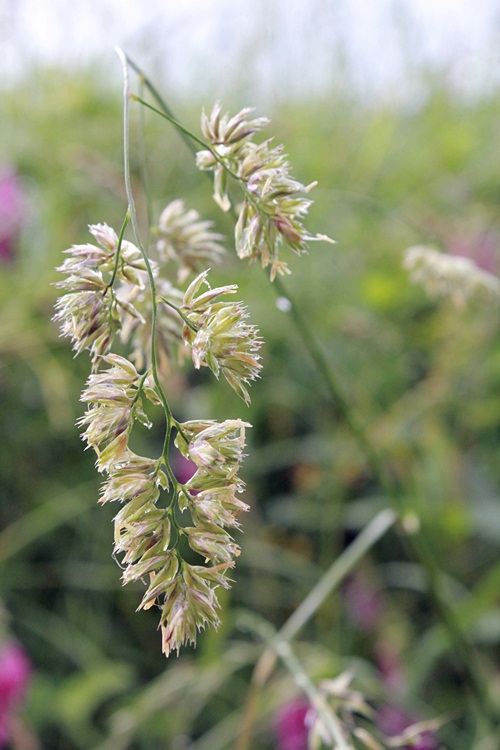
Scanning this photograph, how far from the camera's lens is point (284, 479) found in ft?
6.09

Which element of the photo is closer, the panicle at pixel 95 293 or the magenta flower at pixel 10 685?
the panicle at pixel 95 293

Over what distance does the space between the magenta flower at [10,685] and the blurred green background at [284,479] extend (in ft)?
0.28

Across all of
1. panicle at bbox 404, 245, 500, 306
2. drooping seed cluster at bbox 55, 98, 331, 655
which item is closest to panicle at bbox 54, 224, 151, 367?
drooping seed cluster at bbox 55, 98, 331, 655

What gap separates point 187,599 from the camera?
0.50 metres

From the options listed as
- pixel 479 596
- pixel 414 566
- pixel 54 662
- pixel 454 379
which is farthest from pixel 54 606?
pixel 454 379

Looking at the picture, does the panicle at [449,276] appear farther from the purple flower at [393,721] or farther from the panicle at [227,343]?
the purple flower at [393,721]

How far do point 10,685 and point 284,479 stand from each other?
2.52ft

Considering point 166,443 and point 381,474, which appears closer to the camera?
point 166,443

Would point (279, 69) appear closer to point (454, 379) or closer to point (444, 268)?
point (454, 379)

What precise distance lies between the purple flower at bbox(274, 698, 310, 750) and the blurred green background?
0.02m

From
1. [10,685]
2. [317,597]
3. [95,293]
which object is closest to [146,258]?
[95,293]

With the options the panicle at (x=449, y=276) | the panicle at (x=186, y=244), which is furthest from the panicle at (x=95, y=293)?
the panicle at (x=449, y=276)

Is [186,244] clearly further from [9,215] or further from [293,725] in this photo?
[9,215]

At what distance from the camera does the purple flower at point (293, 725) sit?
1312 mm
